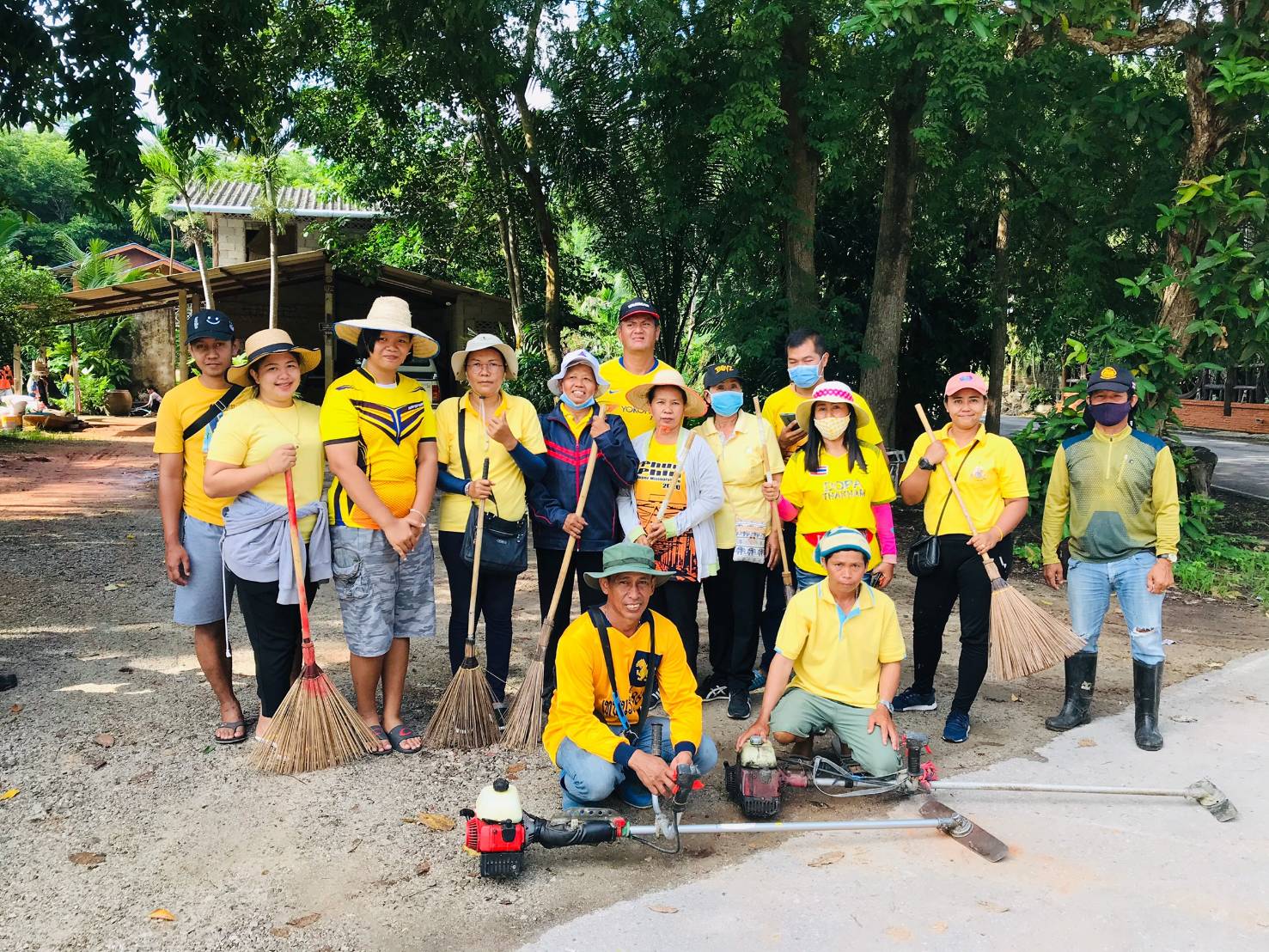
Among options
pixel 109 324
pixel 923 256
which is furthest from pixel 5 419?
pixel 923 256

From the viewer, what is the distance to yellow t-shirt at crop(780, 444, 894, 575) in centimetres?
461

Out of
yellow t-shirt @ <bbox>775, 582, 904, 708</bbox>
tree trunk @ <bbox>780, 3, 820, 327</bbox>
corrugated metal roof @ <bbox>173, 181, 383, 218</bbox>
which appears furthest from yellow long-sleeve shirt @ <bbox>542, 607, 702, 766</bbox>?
corrugated metal roof @ <bbox>173, 181, 383, 218</bbox>

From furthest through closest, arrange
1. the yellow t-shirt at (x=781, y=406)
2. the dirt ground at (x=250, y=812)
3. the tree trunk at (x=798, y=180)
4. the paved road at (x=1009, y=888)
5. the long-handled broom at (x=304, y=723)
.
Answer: the tree trunk at (x=798, y=180) < the yellow t-shirt at (x=781, y=406) < the long-handled broom at (x=304, y=723) < the dirt ground at (x=250, y=812) < the paved road at (x=1009, y=888)

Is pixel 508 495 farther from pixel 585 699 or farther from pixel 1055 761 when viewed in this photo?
pixel 1055 761

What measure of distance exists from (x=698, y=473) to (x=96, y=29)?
5.63 metres

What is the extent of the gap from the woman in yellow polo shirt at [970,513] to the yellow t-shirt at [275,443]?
9.20ft

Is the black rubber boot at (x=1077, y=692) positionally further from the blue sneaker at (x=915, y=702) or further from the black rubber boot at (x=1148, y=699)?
the blue sneaker at (x=915, y=702)

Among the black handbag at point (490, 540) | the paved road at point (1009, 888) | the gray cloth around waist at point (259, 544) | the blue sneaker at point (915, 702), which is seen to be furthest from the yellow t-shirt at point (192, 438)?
the blue sneaker at point (915, 702)

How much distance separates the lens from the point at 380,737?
14.5ft

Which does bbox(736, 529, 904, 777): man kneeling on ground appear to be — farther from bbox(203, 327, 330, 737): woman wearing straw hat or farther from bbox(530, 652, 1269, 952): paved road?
bbox(203, 327, 330, 737): woman wearing straw hat

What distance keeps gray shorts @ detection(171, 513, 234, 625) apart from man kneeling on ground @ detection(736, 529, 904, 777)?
2403mm

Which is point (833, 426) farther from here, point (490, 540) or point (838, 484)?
point (490, 540)

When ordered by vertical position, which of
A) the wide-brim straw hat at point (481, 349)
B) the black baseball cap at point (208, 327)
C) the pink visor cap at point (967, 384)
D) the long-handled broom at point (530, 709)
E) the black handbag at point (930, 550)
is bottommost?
the long-handled broom at point (530, 709)

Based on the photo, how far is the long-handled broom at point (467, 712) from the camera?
14.5ft
